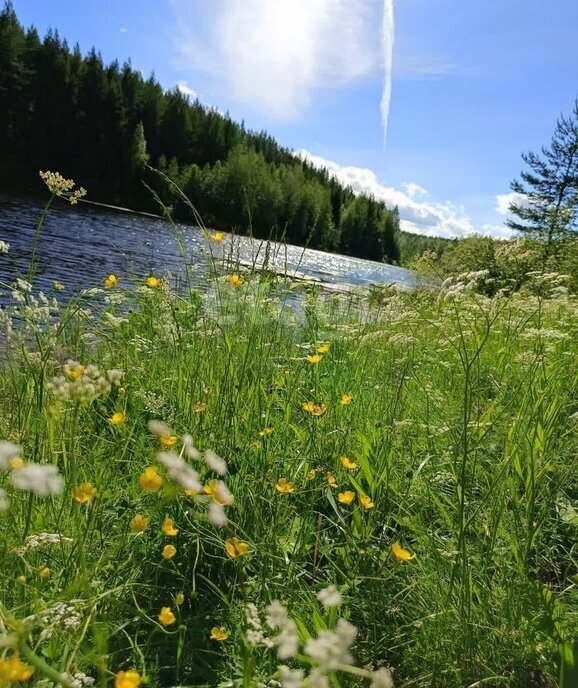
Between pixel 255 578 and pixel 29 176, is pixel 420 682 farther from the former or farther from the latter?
pixel 29 176

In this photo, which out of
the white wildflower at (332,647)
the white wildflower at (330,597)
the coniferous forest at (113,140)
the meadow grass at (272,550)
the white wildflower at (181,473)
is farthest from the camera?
the coniferous forest at (113,140)

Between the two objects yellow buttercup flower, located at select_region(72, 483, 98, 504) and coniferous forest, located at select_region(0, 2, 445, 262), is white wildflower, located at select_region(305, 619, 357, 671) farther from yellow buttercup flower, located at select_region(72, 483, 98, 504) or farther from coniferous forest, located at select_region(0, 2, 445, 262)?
coniferous forest, located at select_region(0, 2, 445, 262)

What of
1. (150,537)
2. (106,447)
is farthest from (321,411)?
(106,447)

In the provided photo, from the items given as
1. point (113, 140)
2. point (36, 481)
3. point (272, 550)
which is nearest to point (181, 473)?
point (36, 481)

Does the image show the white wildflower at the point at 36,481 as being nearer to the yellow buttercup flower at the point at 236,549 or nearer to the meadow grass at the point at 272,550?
the meadow grass at the point at 272,550

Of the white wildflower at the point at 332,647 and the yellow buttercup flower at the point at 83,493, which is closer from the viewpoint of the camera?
the white wildflower at the point at 332,647

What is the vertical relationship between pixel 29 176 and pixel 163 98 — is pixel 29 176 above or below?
below

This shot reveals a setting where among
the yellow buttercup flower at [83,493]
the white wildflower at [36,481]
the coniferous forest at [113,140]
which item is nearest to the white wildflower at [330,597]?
the white wildflower at [36,481]

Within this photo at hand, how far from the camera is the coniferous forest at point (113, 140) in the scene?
50.1m

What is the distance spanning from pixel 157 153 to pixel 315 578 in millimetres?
68918

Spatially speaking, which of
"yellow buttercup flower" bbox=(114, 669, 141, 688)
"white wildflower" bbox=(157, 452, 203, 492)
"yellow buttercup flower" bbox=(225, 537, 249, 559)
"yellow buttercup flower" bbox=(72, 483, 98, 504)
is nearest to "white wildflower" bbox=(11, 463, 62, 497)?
"white wildflower" bbox=(157, 452, 203, 492)

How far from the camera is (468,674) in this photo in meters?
1.06

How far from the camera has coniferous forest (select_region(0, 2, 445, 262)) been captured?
164 ft

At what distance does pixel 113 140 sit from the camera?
55250 mm
